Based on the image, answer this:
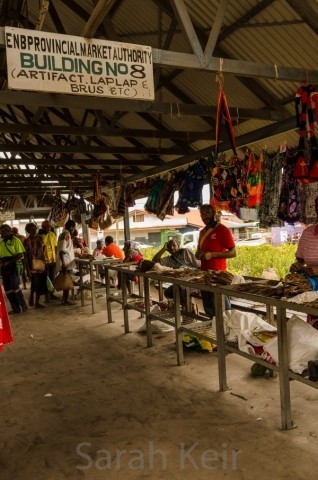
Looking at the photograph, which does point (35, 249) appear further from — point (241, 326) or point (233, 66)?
point (233, 66)

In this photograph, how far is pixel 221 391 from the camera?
4152 millimetres

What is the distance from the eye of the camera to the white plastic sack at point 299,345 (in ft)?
10.9

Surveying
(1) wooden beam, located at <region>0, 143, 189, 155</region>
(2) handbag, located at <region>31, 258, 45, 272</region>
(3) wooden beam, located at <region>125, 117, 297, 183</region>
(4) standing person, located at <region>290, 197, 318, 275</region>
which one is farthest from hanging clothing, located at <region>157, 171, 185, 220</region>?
(4) standing person, located at <region>290, 197, 318, 275</region>

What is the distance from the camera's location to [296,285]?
11.4 ft

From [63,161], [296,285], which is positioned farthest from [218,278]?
[63,161]

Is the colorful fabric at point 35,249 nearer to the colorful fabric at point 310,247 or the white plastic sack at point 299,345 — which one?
the colorful fabric at point 310,247

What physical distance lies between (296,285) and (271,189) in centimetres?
232

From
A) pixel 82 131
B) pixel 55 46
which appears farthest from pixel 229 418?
pixel 82 131

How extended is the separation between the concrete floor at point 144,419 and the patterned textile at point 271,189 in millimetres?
1936

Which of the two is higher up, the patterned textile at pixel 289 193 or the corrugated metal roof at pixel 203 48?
the corrugated metal roof at pixel 203 48

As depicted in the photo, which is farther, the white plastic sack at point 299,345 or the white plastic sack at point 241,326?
the white plastic sack at point 241,326

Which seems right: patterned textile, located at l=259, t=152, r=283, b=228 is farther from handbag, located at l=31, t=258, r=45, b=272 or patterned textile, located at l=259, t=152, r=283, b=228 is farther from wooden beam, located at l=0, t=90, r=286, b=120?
handbag, located at l=31, t=258, r=45, b=272

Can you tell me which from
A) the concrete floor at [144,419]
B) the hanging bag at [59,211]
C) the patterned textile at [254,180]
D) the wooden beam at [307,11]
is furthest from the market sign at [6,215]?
the wooden beam at [307,11]

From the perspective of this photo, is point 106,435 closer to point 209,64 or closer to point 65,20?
point 209,64
